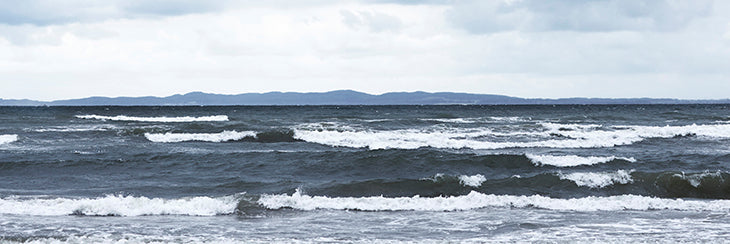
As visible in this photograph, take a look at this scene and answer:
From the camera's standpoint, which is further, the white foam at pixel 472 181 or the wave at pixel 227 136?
the wave at pixel 227 136

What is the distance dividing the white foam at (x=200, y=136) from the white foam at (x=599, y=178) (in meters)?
16.3

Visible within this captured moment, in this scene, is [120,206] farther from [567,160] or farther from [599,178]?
[567,160]

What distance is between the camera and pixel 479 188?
15.2 meters

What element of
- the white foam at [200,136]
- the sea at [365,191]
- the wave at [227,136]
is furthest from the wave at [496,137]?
the white foam at [200,136]

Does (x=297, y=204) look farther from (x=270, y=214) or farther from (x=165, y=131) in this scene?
(x=165, y=131)

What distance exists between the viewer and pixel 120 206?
12.4 meters

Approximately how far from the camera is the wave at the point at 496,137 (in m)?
25.4

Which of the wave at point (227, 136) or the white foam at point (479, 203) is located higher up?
the wave at point (227, 136)

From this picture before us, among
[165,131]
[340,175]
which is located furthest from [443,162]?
[165,131]

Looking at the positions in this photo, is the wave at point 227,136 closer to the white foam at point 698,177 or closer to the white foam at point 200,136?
the white foam at point 200,136

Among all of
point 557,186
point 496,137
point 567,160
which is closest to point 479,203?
point 557,186

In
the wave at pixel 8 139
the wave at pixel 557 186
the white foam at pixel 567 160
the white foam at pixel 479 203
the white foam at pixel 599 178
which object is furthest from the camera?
the wave at pixel 8 139

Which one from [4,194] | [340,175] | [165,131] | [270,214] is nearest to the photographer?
[270,214]

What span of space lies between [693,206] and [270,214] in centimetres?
772
